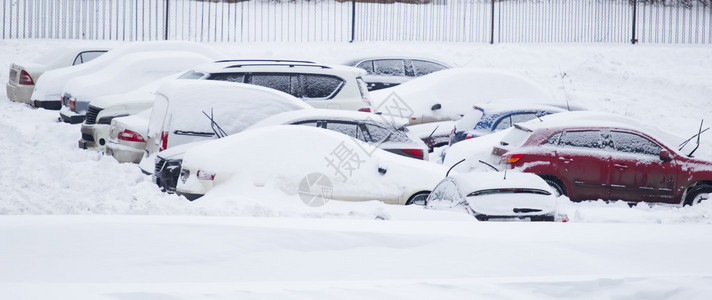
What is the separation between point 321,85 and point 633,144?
454cm

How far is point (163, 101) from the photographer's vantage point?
1235 cm

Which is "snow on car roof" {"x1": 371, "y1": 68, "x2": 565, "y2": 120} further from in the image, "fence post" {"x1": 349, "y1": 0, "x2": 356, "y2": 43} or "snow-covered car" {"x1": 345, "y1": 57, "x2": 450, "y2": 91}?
"fence post" {"x1": 349, "y1": 0, "x2": 356, "y2": 43}

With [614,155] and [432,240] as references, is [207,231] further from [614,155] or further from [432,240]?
[614,155]

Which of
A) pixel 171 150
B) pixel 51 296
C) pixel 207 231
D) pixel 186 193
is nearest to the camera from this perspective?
pixel 51 296

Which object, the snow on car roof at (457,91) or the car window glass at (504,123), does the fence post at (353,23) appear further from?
the car window glass at (504,123)

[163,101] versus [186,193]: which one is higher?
[163,101]

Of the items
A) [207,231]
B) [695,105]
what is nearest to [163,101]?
[207,231]

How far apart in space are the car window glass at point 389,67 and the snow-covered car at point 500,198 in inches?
342

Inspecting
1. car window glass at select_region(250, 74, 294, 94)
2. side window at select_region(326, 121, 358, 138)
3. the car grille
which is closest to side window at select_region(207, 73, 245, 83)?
car window glass at select_region(250, 74, 294, 94)

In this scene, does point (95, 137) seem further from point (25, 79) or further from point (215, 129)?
point (25, 79)

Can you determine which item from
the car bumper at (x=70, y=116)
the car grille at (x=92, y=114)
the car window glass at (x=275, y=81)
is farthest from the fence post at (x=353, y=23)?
the car grille at (x=92, y=114)

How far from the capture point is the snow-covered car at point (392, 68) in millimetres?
18609

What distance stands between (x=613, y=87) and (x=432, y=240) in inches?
680

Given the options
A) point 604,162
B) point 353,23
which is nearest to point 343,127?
point 604,162
